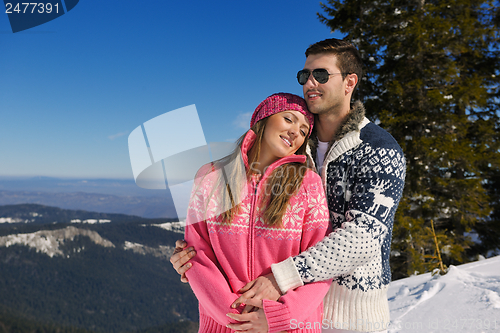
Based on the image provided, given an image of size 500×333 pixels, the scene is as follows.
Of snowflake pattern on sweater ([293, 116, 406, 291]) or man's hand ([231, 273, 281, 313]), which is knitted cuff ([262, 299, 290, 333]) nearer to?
man's hand ([231, 273, 281, 313])

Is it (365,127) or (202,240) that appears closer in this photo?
(202,240)

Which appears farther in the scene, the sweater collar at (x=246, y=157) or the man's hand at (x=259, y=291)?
the sweater collar at (x=246, y=157)

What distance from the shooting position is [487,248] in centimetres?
1059

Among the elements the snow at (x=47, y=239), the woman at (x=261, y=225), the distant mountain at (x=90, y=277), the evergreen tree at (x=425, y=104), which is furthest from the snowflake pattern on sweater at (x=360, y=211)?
the snow at (x=47, y=239)

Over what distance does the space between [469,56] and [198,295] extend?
12418 mm

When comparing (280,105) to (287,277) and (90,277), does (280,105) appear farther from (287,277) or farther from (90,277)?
(90,277)

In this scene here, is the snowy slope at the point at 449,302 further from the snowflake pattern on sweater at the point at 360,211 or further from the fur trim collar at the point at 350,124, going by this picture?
the fur trim collar at the point at 350,124

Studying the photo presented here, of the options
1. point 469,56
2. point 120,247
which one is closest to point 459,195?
point 469,56

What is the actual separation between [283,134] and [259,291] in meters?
0.79

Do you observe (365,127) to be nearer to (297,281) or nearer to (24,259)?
(297,281)

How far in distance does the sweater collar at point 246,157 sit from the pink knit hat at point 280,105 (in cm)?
10

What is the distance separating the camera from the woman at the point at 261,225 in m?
1.44

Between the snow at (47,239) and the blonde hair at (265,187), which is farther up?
the blonde hair at (265,187)

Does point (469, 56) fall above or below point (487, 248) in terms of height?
above
